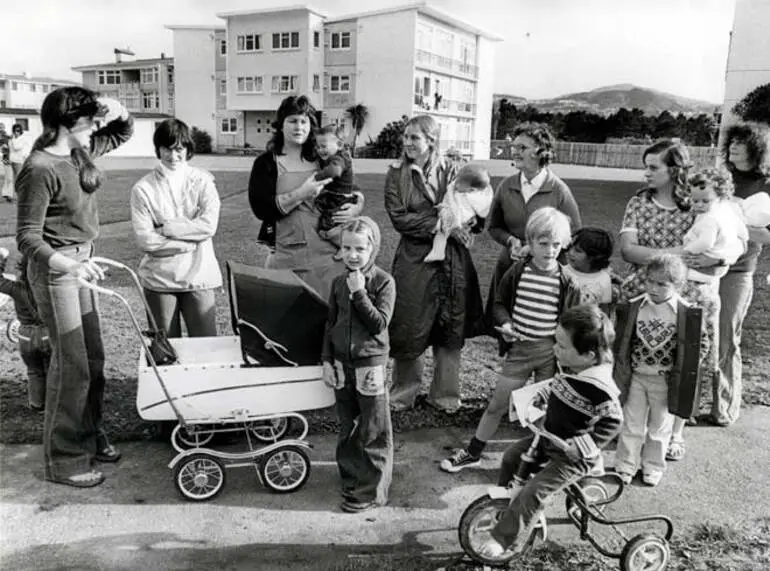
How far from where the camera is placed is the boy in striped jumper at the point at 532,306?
414 cm

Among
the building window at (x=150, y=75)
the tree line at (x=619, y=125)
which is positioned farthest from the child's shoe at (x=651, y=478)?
the building window at (x=150, y=75)

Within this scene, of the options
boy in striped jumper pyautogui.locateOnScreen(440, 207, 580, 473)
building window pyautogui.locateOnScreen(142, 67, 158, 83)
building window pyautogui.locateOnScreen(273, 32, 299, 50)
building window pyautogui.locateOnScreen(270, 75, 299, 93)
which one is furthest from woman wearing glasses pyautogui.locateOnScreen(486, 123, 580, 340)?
building window pyautogui.locateOnScreen(142, 67, 158, 83)

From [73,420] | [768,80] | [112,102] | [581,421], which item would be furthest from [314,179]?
[768,80]

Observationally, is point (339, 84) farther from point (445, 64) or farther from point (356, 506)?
point (356, 506)

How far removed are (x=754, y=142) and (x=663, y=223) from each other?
1.07 metres

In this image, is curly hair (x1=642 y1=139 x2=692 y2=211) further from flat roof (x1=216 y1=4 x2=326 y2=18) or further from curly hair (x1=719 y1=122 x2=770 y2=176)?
flat roof (x1=216 y1=4 x2=326 y2=18)

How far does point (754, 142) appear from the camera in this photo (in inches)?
200

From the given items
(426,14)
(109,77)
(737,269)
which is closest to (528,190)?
(737,269)

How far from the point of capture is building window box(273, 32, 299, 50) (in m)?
49.8

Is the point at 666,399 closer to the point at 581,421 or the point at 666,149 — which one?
the point at 581,421

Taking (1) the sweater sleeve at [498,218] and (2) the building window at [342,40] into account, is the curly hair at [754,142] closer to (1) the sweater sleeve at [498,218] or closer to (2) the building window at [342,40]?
(1) the sweater sleeve at [498,218]

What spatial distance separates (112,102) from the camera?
4371 mm

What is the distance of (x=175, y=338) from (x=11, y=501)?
129 cm

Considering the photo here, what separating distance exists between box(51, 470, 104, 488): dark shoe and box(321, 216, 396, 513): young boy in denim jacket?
138 cm
